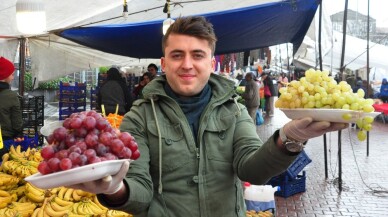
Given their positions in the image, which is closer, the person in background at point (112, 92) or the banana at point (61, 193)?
the banana at point (61, 193)

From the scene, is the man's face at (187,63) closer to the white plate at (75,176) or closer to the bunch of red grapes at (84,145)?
the bunch of red grapes at (84,145)

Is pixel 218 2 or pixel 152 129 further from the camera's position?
pixel 218 2

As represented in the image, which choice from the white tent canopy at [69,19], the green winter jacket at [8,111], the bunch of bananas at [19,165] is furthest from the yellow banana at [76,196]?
the white tent canopy at [69,19]

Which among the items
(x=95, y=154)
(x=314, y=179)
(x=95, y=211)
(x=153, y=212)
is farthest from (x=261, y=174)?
(x=314, y=179)

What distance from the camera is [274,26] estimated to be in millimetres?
9070

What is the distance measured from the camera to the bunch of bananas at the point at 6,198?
15.4 ft

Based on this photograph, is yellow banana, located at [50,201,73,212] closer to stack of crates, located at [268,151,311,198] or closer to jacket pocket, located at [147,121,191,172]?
jacket pocket, located at [147,121,191,172]

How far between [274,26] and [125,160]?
25.9ft

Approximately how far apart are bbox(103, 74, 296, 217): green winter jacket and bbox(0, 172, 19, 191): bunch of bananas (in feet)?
10.7

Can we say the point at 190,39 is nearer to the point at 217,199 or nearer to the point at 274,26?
the point at 217,199

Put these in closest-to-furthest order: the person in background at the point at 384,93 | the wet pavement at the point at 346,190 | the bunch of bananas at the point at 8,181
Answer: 1. the bunch of bananas at the point at 8,181
2. the wet pavement at the point at 346,190
3. the person in background at the point at 384,93

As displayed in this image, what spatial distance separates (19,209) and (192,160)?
10.1 ft

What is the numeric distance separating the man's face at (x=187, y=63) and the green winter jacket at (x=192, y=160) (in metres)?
0.10

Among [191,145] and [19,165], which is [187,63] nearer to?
[191,145]
